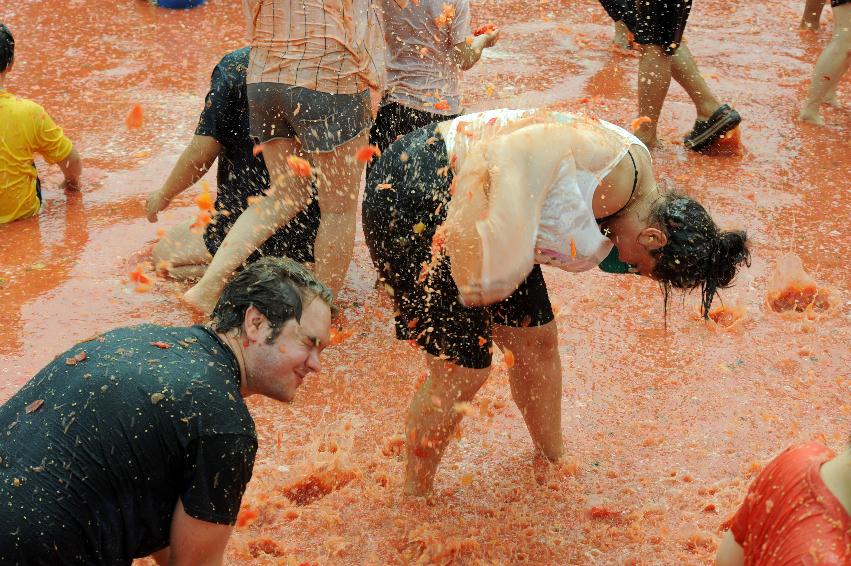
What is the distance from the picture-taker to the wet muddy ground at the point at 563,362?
3.16 meters

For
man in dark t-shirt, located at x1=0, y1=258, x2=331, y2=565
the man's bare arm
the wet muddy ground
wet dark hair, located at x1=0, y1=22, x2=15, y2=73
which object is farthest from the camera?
the man's bare arm

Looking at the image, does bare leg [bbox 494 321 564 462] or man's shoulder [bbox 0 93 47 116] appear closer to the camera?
bare leg [bbox 494 321 564 462]

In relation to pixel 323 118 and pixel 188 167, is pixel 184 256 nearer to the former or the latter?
pixel 188 167

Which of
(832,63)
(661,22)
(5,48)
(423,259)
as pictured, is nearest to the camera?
(423,259)

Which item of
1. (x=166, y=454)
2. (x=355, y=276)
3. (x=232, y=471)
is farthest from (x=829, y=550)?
(x=355, y=276)

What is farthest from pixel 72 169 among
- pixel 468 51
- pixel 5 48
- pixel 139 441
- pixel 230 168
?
pixel 139 441

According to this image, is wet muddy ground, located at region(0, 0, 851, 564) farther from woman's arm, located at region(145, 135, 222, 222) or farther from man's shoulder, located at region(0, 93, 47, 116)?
man's shoulder, located at region(0, 93, 47, 116)

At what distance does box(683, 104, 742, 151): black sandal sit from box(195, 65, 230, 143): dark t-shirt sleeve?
10.1 ft

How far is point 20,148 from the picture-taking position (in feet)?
16.8

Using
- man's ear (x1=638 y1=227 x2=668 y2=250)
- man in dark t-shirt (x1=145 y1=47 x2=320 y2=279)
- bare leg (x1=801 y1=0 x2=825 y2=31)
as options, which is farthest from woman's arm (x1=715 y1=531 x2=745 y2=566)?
bare leg (x1=801 y1=0 x2=825 y2=31)

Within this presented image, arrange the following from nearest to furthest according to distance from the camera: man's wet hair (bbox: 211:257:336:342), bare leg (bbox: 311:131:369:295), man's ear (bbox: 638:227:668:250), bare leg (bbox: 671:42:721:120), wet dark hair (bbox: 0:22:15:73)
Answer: man's wet hair (bbox: 211:257:336:342)
man's ear (bbox: 638:227:668:250)
bare leg (bbox: 311:131:369:295)
wet dark hair (bbox: 0:22:15:73)
bare leg (bbox: 671:42:721:120)

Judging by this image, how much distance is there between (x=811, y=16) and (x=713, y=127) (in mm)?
2946

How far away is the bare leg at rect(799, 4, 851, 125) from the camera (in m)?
6.02

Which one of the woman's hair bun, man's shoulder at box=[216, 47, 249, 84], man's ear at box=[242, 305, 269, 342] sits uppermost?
man's ear at box=[242, 305, 269, 342]
